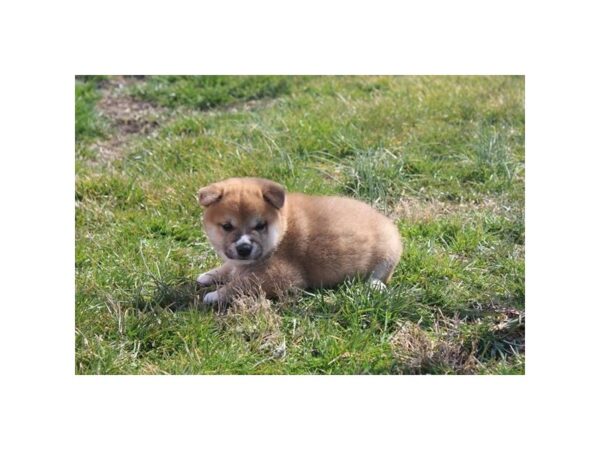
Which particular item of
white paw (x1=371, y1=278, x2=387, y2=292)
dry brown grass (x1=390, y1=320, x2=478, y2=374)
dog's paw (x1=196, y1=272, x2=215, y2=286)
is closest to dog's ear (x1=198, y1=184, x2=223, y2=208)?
dog's paw (x1=196, y1=272, x2=215, y2=286)

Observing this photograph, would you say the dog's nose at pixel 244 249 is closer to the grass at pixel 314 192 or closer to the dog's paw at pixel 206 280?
the grass at pixel 314 192

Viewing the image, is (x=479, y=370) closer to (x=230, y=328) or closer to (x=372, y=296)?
(x=372, y=296)

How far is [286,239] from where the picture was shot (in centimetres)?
480

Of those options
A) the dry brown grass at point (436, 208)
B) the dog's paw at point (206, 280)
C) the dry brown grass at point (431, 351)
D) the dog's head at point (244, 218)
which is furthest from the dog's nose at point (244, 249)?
the dry brown grass at point (436, 208)

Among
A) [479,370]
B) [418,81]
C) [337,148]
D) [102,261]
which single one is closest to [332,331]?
[479,370]

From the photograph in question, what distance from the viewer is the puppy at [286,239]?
4.64 metres

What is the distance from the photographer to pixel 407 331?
4.47 meters

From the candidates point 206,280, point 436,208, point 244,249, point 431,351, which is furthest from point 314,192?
point 431,351

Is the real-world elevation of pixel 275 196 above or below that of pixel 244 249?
above

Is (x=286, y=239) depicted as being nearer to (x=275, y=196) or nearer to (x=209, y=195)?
(x=275, y=196)

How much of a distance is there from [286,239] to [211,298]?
567 millimetres

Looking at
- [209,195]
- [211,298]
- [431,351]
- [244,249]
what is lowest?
[431,351]

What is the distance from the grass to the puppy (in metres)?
0.13

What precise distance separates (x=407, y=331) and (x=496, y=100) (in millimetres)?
2868
